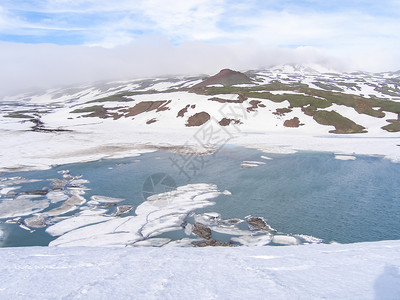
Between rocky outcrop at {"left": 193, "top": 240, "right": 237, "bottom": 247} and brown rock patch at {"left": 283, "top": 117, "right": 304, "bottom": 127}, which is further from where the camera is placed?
brown rock patch at {"left": 283, "top": 117, "right": 304, "bottom": 127}

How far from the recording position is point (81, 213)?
16.1 meters

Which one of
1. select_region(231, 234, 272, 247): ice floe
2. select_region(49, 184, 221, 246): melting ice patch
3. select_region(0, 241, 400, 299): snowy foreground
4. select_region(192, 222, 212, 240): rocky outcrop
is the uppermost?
select_region(0, 241, 400, 299): snowy foreground

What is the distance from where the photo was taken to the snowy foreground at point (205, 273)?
21.7 ft

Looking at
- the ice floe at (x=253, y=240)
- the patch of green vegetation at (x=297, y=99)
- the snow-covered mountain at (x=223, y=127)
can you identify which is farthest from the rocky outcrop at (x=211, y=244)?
the patch of green vegetation at (x=297, y=99)

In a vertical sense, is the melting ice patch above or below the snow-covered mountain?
below

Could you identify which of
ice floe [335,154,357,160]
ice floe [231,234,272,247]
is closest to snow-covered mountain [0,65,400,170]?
ice floe [335,154,357,160]

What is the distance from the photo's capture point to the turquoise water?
1441cm

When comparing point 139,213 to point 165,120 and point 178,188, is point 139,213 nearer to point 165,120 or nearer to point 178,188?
point 178,188

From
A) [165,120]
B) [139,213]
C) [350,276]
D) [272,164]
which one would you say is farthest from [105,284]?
[165,120]

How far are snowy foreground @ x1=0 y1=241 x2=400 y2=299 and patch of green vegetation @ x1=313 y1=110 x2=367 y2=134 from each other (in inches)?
1634

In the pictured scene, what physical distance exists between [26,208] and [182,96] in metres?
54.6

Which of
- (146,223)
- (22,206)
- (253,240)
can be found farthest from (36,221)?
(253,240)

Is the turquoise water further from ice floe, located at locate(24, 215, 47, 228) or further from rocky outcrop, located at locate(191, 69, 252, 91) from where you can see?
rocky outcrop, located at locate(191, 69, 252, 91)

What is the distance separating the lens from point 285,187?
2073 centimetres
